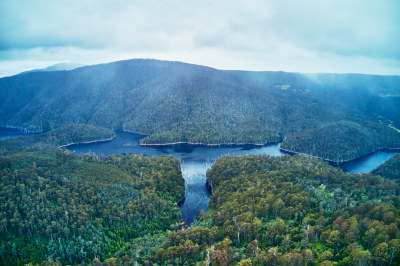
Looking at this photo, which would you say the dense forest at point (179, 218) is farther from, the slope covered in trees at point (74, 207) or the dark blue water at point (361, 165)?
the dark blue water at point (361, 165)

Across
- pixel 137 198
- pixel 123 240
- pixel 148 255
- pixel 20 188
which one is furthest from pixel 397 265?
pixel 20 188

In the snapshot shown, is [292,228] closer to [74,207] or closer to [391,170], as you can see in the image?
[74,207]

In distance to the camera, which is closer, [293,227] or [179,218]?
[293,227]

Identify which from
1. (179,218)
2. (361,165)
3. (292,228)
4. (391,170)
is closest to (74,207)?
(179,218)

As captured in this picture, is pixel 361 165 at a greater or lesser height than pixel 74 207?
lesser

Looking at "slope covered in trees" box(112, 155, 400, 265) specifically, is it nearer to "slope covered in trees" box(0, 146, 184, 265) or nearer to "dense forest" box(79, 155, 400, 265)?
"dense forest" box(79, 155, 400, 265)

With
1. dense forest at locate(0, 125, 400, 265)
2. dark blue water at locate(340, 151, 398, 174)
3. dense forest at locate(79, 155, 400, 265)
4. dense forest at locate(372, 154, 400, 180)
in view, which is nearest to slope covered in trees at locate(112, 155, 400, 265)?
dense forest at locate(79, 155, 400, 265)
